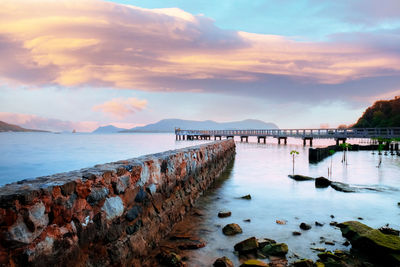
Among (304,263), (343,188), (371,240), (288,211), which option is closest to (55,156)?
(343,188)

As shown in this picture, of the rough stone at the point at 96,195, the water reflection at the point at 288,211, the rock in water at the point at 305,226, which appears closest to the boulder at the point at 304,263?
the water reflection at the point at 288,211

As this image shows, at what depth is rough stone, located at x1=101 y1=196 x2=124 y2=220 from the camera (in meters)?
3.48

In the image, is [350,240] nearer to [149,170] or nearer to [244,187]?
[149,170]

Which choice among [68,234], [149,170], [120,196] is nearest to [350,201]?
[149,170]

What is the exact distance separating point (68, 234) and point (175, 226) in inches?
123

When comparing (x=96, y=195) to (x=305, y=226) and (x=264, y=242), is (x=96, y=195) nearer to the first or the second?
(x=264, y=242)

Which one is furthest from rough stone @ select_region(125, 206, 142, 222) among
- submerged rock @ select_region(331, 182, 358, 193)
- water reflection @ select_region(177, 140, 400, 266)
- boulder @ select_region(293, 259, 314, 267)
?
submerged rock @ select_region(331, 182, 358, 193)

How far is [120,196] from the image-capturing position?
12.5ft

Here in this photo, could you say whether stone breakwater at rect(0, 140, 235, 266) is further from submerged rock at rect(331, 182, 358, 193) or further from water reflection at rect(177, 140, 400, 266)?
submerged rock at rect(331, 182, 358, 193)

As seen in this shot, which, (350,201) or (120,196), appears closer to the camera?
(120,196)

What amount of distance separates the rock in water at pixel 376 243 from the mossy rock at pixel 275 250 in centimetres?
109

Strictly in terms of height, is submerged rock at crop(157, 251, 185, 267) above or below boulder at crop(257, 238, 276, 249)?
above

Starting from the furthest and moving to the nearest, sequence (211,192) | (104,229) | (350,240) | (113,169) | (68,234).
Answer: (211,192), (350,240), (113,169), (104,229), (68,234)

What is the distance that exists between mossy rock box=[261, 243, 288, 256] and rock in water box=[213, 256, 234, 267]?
71 cm
